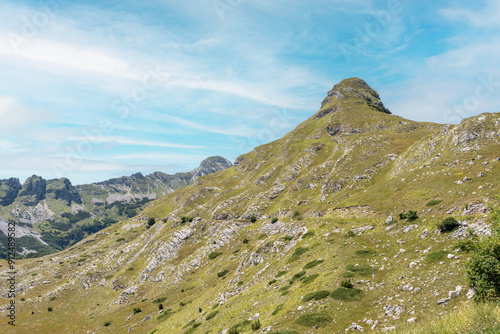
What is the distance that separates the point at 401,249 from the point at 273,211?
7039cm

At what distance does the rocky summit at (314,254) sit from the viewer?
2398 cm

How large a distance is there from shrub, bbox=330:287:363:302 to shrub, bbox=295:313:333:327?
305 cm

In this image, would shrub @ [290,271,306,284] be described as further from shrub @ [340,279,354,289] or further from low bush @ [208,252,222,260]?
low bush @ [208,252,222,260]

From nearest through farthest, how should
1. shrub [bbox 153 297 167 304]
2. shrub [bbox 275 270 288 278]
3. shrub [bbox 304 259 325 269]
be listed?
shrub [bbox 304 259 325 269] → shrub [bbox 275 270 288 278] → shrub [bbox 153 297 167 304]

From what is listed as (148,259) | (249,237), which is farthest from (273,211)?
(148,259)

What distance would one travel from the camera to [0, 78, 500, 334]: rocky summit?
23984 millimetres

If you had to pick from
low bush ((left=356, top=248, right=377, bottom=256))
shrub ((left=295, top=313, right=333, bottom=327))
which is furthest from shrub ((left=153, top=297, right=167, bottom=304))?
shrub ((left=295, top=313, right=333, bottom=327))

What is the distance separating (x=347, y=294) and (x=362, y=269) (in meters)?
5.77

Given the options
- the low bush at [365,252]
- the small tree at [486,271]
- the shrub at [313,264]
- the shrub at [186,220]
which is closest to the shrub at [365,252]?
the low bush at [365,252]

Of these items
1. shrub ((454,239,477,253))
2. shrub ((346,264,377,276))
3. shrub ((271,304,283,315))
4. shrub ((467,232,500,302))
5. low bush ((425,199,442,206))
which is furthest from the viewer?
low bush ((425,199,442,206))

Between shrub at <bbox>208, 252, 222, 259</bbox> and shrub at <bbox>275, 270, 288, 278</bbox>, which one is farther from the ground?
shrub at <bbox>275, 270, 288, 278</bbox>

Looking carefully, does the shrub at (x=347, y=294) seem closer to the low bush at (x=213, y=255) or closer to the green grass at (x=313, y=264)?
the green grass at (x=313, y=264)

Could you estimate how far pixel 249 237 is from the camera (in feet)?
291

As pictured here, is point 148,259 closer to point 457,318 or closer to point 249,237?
point 249,237
